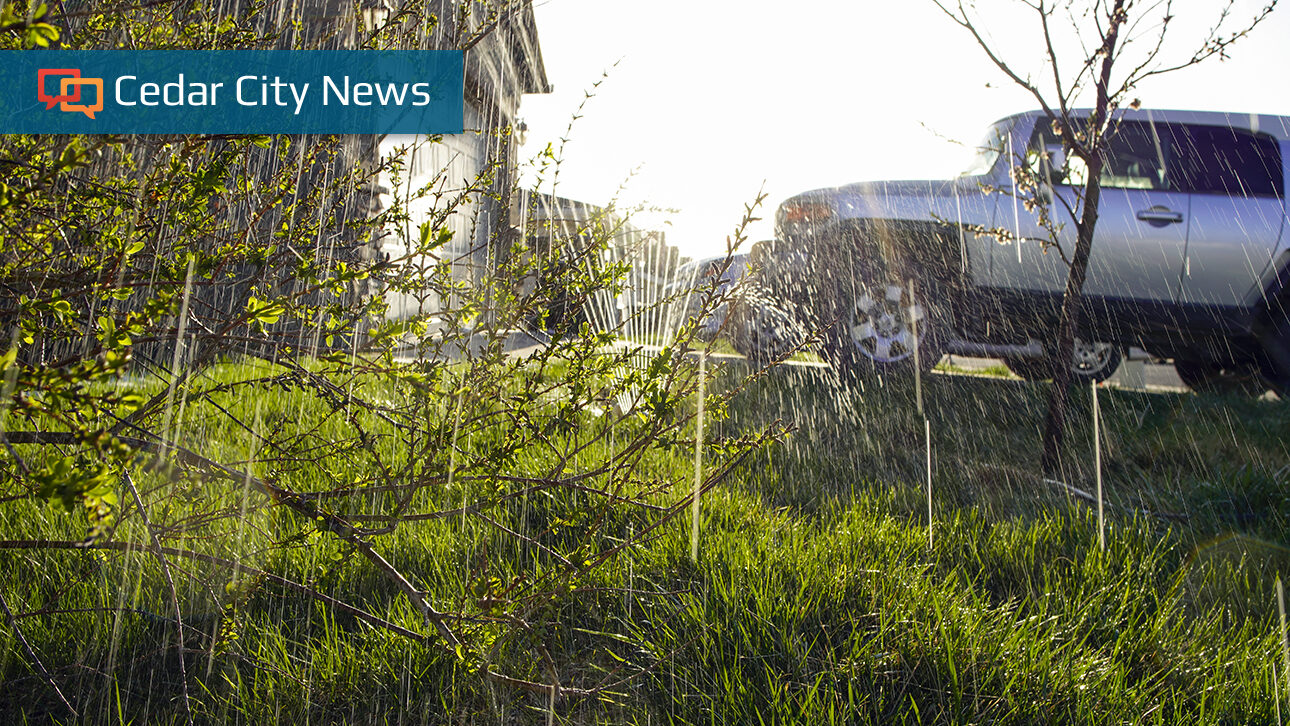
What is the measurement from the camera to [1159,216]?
18.4ft

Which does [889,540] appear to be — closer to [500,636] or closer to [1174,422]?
[500,636]

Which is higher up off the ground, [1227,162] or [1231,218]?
[1227,162]

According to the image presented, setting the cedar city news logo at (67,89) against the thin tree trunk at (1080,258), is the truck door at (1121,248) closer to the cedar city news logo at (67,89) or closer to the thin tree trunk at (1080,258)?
the thin tree trunk at (1080,258)

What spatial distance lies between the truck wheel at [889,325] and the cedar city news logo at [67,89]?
15.5ft

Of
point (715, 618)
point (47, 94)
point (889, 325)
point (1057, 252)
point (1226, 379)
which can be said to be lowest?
point (715, 618)

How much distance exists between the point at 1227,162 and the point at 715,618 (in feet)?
19.9

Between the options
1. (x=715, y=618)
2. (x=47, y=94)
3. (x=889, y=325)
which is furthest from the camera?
(x=889, y=325)

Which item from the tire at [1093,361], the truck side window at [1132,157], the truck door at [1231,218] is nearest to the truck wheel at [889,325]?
the truck side window at [1132,157]

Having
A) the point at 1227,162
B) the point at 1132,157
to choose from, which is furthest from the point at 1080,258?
the point at 1227,162

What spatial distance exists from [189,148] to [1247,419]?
6083mm

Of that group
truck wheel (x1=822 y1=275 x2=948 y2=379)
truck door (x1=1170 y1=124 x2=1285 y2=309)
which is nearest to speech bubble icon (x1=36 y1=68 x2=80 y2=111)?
truck wheel (x1=822 y1=275 x2=948 y2=379)

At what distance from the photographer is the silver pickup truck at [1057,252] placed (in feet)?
18.4

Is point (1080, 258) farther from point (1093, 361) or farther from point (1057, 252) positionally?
point (1093, 361)

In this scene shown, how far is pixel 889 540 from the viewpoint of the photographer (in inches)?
107
